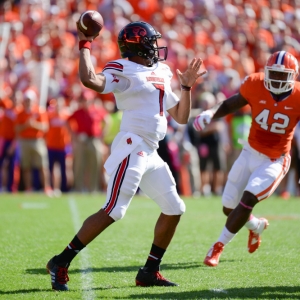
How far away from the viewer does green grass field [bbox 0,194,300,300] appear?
4.58 meters

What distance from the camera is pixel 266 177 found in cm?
555

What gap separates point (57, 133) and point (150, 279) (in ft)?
26.5

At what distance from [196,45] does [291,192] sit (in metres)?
3.82

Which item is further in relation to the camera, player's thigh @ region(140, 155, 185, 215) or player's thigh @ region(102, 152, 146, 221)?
player's thigh @ region(140, 155, 185, 215)

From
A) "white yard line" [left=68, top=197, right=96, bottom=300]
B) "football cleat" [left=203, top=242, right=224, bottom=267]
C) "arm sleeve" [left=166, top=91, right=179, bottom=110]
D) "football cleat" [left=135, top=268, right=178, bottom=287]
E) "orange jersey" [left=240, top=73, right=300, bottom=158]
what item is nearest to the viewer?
"white yard line" [left=68, top=197, right=96, bottom=300]

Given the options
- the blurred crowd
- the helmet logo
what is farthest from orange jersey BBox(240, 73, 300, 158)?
the blurred crowd

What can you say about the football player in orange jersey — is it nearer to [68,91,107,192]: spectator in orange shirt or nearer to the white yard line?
the white yard line

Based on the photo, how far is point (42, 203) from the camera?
35.7ft

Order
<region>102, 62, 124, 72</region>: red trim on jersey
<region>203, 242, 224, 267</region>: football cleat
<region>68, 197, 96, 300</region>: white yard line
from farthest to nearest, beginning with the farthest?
<region>203, 242, 224, 267</region>: football cleat
<region>102, 62, 124, 72</region>: red trim on jersey
<region>68, 197, 96, 300</region>: white yard line

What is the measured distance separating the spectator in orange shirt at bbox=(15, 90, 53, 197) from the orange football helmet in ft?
23.7

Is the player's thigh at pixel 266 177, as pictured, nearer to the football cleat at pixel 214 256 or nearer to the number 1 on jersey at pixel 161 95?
the football cleat at pixel 214 256

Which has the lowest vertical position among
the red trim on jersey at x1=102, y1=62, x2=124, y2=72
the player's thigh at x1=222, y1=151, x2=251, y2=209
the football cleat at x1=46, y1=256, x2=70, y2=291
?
the football cleat at x1=46, y1=256, x2=70, y2=291

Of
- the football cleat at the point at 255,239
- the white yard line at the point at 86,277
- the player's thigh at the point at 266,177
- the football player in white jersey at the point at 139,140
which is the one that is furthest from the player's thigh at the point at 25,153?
the football player in white jersey at the point at 139,140

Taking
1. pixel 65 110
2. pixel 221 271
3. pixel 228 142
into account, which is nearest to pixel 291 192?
pixel 228 142
